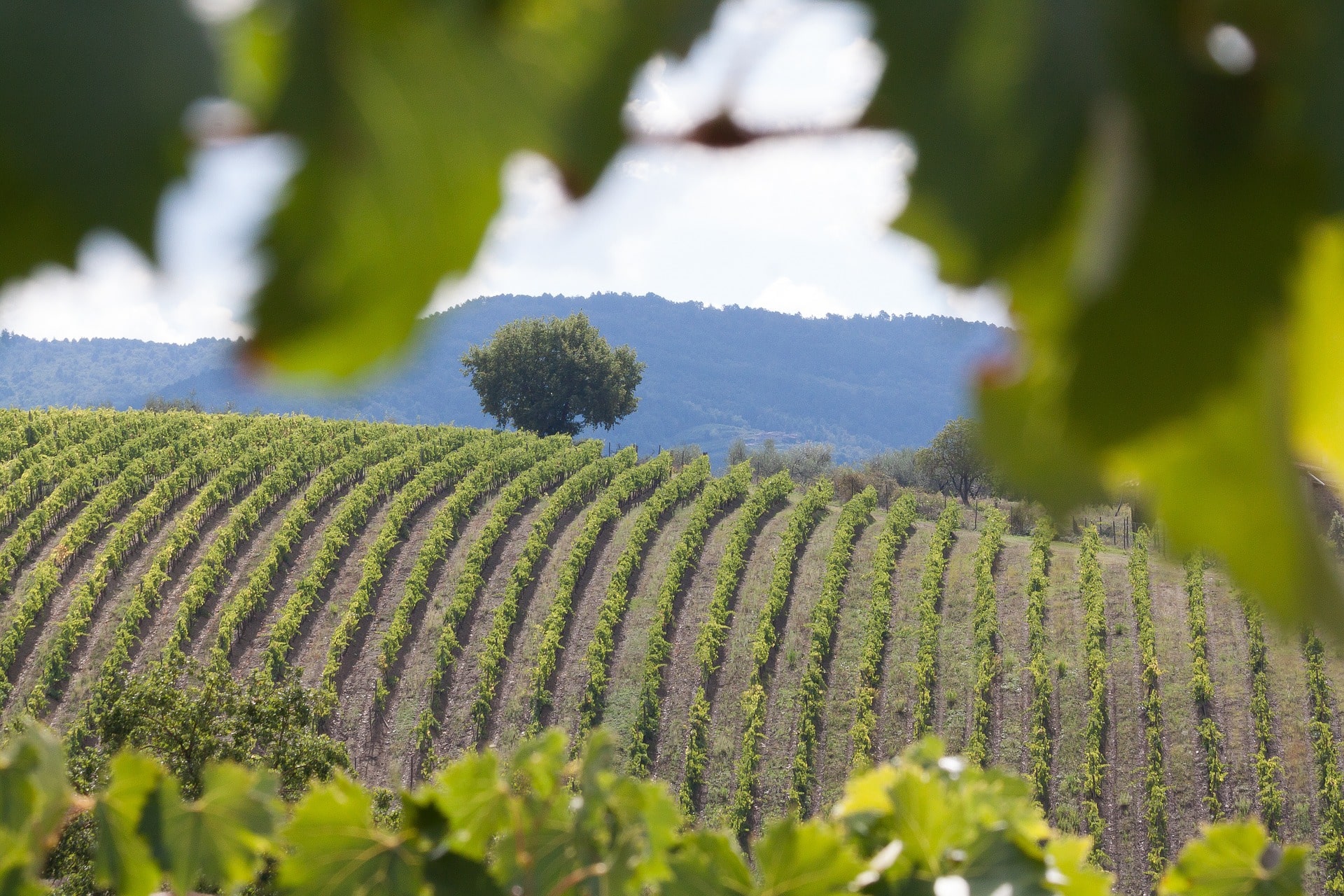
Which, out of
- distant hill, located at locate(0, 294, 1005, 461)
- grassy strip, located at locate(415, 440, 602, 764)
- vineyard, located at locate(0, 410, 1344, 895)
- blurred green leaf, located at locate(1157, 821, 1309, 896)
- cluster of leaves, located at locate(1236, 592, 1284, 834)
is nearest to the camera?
blurred green leaf, located at locate(1157, 821, 1309, 896)

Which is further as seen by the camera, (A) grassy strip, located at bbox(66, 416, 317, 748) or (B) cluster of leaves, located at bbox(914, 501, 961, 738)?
(B) cluster of leaves, located at bbox(914, 501, 961, 738)

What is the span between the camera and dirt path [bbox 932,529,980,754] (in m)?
14.4

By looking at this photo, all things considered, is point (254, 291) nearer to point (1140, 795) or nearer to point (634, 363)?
point (1140, 795)

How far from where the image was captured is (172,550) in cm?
1806

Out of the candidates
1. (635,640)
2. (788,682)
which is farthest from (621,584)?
(788,682)

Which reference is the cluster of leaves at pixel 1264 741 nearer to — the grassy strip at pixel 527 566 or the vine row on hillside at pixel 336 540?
the grassy strip at pixel 527 566

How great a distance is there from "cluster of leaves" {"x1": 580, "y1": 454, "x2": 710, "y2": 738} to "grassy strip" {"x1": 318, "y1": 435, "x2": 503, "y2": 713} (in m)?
4.07

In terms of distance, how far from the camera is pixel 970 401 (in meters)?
0.29

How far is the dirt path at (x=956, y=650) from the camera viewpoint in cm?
1438

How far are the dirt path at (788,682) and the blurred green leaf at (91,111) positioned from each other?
13.8 metres

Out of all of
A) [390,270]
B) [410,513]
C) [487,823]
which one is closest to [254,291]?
[390,270]

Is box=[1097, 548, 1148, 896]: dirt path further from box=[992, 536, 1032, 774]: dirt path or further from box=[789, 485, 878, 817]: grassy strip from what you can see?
box=[789, 485, 878, 817]: grassy strip

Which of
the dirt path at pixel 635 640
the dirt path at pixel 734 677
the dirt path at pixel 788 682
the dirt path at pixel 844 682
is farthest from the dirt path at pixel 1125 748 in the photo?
the dirt path at pixel 635 640

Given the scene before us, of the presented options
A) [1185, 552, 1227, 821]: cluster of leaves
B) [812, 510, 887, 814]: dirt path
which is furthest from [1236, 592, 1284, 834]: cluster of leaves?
[812, 510, 887, 814]: dirt path
